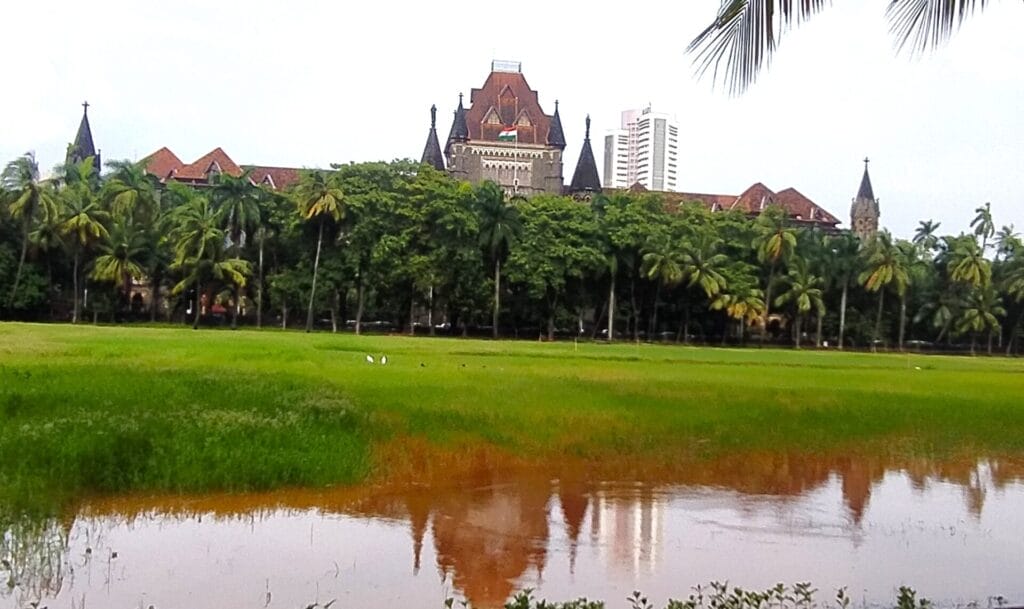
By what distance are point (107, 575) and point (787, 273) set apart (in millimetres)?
59325

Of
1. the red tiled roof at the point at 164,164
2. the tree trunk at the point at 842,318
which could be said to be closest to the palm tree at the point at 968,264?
the tree trunk at the point at 842,318

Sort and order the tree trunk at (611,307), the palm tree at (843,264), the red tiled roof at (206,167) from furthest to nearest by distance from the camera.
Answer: the red tiled roof at (206,167) → the palm tree at (843,264) → the tree trunk at (611,307)

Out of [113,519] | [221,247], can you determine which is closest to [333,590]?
[113,519]

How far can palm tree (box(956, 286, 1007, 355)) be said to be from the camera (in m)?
65.3

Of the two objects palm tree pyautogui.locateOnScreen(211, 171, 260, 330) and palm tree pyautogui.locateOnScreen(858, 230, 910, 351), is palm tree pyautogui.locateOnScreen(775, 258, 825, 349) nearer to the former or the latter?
palm tree pyautogui.locateOnScreen(858, 230, 910, 351)

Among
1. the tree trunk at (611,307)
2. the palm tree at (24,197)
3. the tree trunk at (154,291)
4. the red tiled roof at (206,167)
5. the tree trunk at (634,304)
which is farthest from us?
the red tiled roof at (206,167)

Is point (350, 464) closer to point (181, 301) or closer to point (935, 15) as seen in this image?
point (935, 15)

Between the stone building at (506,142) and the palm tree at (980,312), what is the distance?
3606cm

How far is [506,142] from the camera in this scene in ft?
291

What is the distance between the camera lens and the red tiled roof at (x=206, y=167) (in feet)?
281

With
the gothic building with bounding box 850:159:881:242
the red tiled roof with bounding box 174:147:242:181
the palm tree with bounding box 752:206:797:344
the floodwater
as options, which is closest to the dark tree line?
the palm tree with bounding box 752:206:797:344

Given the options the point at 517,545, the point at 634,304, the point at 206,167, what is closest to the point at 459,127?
the point at 206,167

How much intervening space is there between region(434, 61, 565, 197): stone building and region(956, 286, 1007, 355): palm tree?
3606 centimetres

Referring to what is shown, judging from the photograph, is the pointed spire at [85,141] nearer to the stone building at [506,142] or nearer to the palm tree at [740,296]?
the stone building at [506,142]
